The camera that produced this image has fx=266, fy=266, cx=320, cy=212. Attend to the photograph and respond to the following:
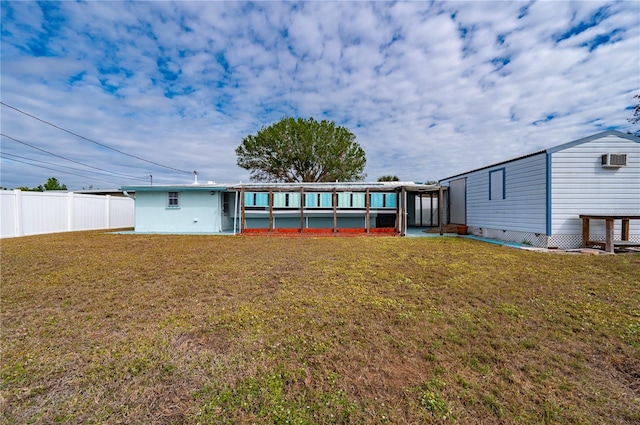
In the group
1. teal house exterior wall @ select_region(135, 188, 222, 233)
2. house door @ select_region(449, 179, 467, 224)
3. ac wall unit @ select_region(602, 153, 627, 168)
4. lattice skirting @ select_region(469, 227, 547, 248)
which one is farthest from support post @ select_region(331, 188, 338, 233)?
ac wall unit @ select_region(602, 153, 627, 168)

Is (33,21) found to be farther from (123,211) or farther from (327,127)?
(327,127)

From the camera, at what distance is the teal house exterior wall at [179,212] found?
46.9 ft

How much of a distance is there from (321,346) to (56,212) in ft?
57.4

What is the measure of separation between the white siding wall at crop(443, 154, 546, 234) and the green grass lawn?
13.0 ft

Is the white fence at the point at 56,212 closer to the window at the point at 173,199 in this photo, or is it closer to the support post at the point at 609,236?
the window at the point at 173,199

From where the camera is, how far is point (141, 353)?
281cm

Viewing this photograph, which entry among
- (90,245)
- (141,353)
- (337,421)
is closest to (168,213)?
(90,245)

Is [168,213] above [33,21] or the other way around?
the other way around

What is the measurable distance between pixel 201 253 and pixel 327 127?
19213 mm

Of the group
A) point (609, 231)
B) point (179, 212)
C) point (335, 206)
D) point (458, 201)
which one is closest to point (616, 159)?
point (609, 231)

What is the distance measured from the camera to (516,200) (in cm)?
1017

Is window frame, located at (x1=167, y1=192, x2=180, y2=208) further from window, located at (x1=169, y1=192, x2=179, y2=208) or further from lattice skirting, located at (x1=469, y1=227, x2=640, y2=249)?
lattice skirting, located at (x1=469, y1=227, x2=640, y2=249)

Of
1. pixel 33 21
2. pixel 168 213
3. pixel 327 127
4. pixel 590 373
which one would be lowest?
pixel 590 373

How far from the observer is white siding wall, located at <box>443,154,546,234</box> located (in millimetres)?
9117
